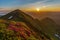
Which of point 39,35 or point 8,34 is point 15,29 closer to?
point 8,34

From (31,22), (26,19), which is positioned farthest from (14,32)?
(26,19)

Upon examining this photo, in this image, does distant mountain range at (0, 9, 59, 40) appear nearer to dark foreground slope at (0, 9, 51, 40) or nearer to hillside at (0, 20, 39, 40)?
dark foreground slope at (0, 9, 51, 40)

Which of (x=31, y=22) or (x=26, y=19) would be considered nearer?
(x=31, y=22)

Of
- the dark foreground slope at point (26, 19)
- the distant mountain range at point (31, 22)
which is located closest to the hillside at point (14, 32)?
the dark foreground slope at point (26, 19)

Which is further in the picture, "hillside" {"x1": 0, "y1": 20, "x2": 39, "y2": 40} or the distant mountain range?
the distant mountain range

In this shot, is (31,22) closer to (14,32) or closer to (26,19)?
(26,19)

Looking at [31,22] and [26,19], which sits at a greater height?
[26,19]

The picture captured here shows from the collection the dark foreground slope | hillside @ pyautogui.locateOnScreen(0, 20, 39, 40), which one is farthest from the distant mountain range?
hillside @ pyautogui.locateOnScreen(0, 20, 39, 40)

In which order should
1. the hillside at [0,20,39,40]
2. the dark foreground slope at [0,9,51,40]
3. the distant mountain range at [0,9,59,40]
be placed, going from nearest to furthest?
the hillside at [0,20,39,40] < the dark foreground slope at [0,9,51,40] < the distant mountain range at [0,9,59,40]

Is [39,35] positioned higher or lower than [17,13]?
lower

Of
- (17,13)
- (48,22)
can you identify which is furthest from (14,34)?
(48,22)

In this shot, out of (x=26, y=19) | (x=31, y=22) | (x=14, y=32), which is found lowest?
(x=14, y=32)
